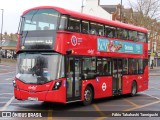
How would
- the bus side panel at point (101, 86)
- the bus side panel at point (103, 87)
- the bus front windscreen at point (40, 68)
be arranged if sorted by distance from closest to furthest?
the bus front windscreen at point (40, 68) < the bus side panel at point (101, 86) < the bus side panel at point (103, 87)

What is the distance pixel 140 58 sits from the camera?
23.1 meters

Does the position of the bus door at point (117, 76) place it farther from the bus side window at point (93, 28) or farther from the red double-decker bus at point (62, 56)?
the bus side window at point (93, 28)

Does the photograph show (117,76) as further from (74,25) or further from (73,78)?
(74,25)

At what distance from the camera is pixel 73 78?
52.2ft

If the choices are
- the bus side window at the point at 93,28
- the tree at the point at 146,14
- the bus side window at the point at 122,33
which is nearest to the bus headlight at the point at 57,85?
the bus side window at the point at 93,28

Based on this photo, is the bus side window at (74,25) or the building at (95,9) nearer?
the bus side window at (74,25)

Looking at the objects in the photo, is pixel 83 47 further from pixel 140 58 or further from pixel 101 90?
pixel 140 58

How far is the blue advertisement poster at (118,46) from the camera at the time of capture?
18469 mm

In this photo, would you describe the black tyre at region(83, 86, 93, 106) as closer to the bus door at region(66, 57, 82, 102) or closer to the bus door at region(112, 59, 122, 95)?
the bus door at region(66, 57, 82, 102)

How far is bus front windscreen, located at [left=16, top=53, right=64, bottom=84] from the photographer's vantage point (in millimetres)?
14953

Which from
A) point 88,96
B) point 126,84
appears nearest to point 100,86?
point 88,96

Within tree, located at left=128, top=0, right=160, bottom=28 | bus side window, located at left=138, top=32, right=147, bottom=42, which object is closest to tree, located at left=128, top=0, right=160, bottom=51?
tree, located at left=128, top=0, right=160, bottom=28

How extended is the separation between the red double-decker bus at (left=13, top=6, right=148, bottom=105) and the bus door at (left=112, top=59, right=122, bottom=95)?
1.60 feet

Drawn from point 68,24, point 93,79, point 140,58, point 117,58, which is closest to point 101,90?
point 93,79
